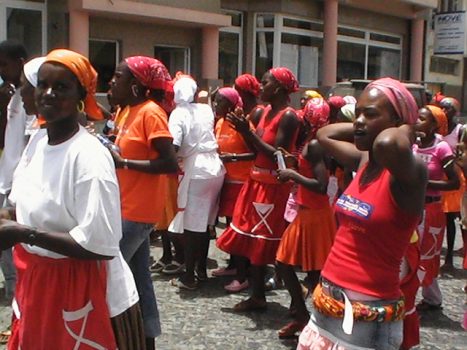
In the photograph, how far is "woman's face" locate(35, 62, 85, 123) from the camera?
2.68 metres

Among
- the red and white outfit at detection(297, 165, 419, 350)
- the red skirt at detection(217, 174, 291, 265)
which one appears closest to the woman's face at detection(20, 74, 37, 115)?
the red skirt at detection(217, 174, 291, 265)

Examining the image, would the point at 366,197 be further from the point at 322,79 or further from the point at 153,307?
the point at 322,79

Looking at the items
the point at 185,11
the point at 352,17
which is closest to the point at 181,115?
the point at 185,11

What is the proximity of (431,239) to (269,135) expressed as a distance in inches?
61.4

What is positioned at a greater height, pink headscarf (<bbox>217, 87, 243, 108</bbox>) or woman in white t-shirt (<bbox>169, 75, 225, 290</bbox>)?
pink headscarf (<bbox>217, 87, 243, 108</bbox>)

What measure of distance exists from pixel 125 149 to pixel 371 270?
1.88 metres

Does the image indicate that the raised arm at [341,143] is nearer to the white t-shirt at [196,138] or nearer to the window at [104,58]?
the white t-shirt at [196,138]

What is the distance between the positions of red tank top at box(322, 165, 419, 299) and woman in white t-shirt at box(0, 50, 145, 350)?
922 mm

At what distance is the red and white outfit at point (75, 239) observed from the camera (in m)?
2.54

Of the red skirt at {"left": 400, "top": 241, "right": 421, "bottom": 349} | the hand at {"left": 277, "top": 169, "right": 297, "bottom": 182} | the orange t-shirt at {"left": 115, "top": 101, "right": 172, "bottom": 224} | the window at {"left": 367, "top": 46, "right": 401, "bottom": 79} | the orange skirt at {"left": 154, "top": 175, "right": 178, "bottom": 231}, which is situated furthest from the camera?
the window at {"left": 367, "top": 46, "right": 401, "bottom": 79}

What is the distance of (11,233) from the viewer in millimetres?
2484

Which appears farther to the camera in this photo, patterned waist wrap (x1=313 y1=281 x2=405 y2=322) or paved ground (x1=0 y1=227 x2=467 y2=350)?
paved ground (x1=0 y1=227 x2=467 y2=350)

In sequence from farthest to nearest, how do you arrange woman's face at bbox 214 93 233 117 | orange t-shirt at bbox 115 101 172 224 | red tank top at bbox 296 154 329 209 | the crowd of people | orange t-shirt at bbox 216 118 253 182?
woman's face at bbox 214 93 233 117 → orange t-shirt at bbox 216 118 253 182 → red tank top at bbox 296 154 329 209 → orange t-shirt at bbox 115 101 172 224 → the crowd of people

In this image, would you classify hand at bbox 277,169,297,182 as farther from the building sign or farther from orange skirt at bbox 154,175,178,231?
the building sign
